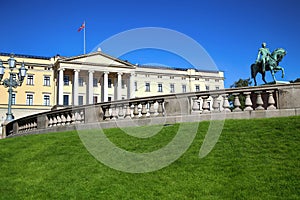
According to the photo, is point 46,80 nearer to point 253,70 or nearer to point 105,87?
point 105,87

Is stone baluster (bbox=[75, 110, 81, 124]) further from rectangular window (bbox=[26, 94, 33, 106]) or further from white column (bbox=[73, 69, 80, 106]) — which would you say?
rectangular window (bbox=[26, 94, 33, 106])

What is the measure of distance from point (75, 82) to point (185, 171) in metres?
76.2

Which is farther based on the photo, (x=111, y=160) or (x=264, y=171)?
(x=111, y=160)

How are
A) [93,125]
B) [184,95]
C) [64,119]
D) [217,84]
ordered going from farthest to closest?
[217,84]
[64,119]
[93,125]
[184,95]

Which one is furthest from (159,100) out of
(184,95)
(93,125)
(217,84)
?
(217,84)

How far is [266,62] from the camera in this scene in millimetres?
21031

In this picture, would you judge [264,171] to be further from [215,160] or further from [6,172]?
[6,172]

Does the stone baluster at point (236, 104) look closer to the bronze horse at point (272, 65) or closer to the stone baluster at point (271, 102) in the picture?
the stone baluster at point (271, 102)

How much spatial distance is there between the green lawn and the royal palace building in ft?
229

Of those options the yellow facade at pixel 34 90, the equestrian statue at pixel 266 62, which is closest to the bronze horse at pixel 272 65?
the equestrian statue at pixel 266 62

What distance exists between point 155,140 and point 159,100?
10.7 ft

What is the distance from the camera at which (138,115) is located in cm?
1512

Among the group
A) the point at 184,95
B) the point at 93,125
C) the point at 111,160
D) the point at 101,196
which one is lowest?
the point at 101,196

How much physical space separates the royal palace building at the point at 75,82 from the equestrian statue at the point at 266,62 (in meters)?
61.0
